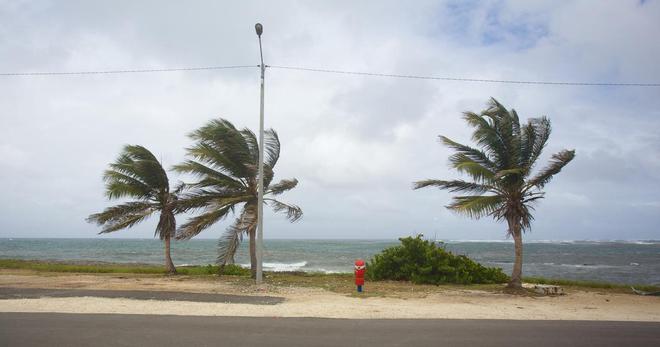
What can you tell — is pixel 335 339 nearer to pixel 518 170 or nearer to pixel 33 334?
pixel 33 334

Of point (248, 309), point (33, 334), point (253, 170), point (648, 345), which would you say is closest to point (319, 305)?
point (248, 309)

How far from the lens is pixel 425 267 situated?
18.5m

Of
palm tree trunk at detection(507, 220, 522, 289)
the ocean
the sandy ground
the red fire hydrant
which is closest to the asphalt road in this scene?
the sandy ground

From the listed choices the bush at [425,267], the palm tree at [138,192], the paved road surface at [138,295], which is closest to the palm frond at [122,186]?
the palm tree at [138,192]

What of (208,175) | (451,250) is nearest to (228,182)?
(208,175)

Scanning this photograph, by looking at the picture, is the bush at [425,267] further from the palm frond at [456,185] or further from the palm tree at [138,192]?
the palm tree at [138,192]

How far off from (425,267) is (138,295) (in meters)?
10.8

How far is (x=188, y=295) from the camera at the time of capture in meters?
12.9

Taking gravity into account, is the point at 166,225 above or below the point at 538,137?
below

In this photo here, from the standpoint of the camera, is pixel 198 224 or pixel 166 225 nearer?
pixel 198 224

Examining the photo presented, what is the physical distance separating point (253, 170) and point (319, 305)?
25.9 feet

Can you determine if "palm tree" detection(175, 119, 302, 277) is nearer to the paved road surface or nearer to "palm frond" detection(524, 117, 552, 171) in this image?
the paved road surface

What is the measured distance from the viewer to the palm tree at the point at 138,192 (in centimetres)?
2053

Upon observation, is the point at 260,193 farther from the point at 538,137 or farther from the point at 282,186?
the point at 538,137
